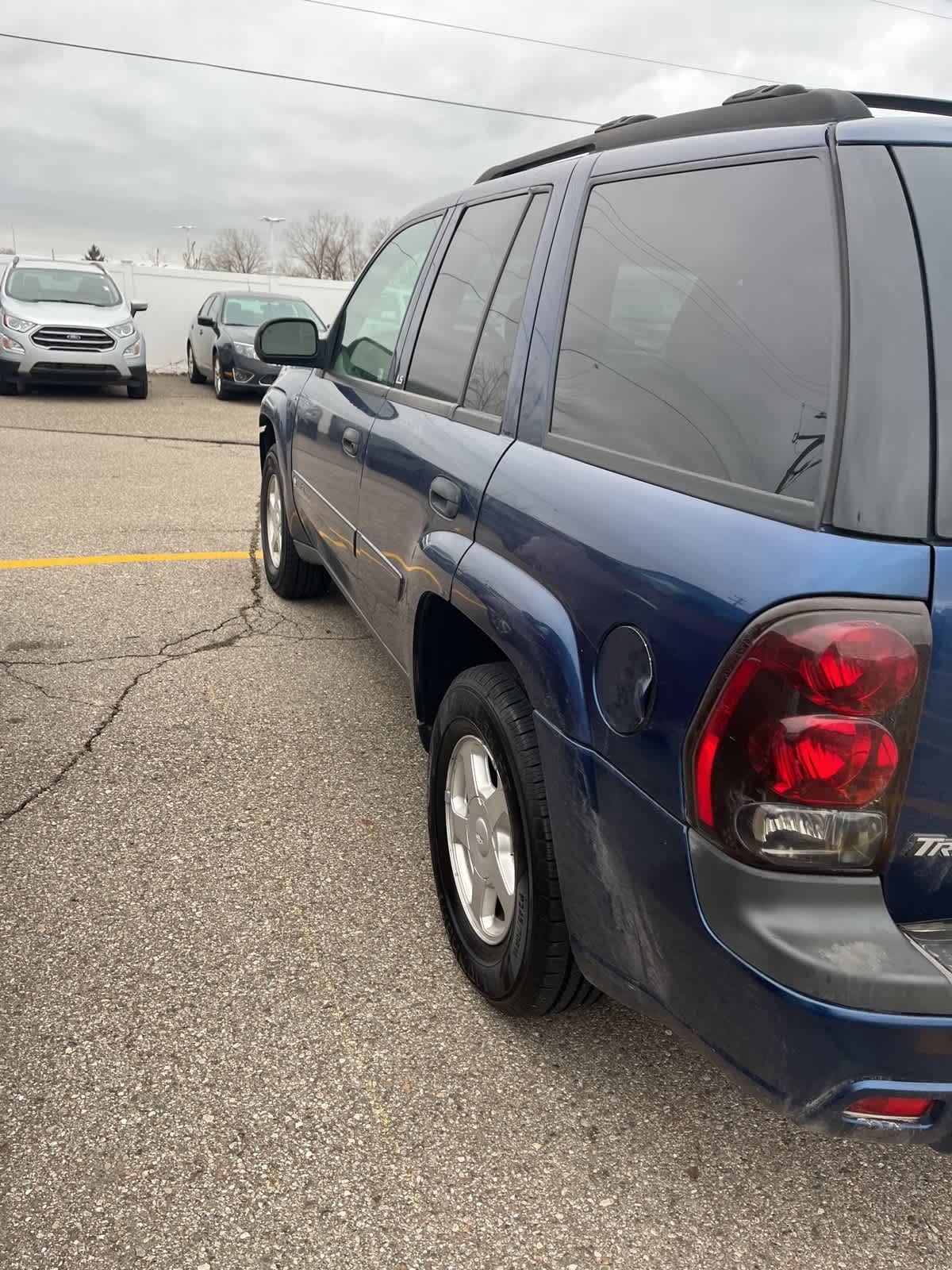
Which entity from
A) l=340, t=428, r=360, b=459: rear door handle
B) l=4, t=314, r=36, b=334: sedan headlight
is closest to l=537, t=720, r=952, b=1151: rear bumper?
l=340, t=428, r=360, b=459: rear door handle

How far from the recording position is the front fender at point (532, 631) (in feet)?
6.07

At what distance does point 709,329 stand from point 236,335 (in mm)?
14181

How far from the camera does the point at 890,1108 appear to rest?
1.53 m

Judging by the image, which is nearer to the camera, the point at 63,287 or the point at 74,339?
the point at 74,339

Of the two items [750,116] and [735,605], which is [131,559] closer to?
[750,116]

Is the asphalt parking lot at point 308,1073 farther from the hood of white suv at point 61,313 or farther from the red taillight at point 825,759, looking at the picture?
the hood of white suv at point 61,313

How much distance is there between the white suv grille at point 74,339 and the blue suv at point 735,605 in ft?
41.2

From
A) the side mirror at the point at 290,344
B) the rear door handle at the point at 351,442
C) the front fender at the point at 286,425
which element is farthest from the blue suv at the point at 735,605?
the front fender at the point at 286,425

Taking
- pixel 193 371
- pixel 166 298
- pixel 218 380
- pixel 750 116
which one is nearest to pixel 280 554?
pixel 750 116

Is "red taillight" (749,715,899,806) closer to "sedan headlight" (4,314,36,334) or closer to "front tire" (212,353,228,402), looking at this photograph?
"sedan headlight" (4,314,36,334)

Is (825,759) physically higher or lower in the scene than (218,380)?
lower

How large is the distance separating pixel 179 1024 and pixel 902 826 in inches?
65.1

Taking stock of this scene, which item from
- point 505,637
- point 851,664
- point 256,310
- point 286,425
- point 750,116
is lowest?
point 505,637

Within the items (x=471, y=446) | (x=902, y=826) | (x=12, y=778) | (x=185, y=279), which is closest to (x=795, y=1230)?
(x=902, y=826)
